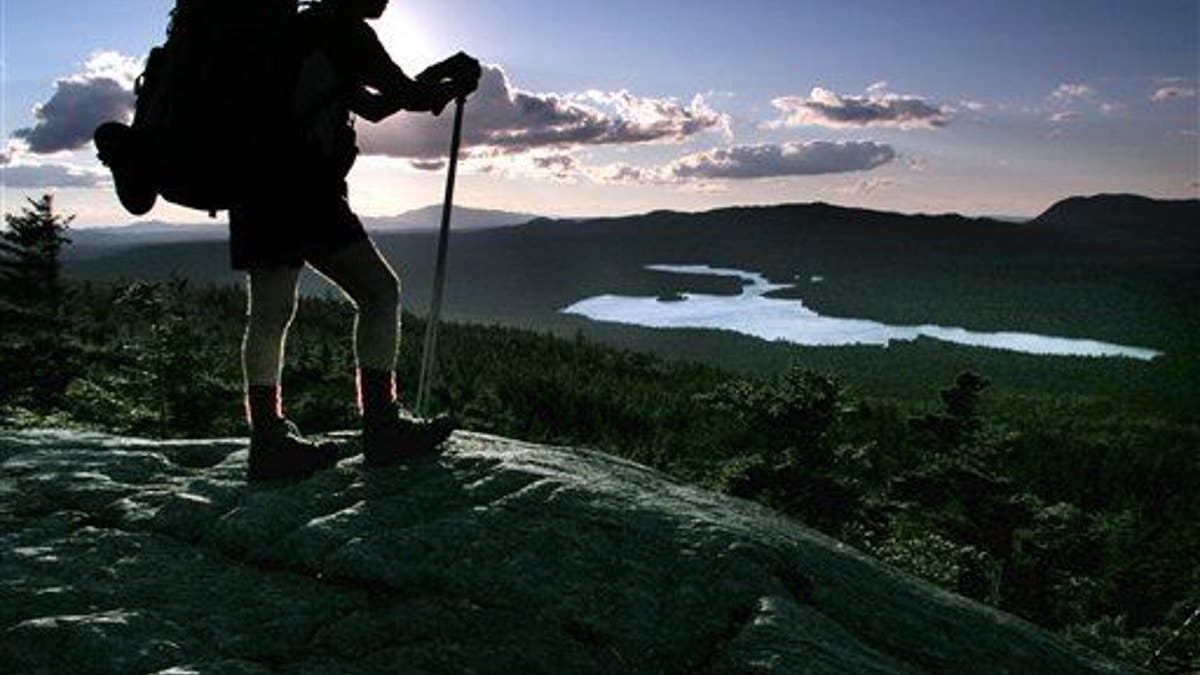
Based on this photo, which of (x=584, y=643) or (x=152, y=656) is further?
(x=584, y=643)

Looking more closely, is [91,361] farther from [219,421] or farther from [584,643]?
[584,643]

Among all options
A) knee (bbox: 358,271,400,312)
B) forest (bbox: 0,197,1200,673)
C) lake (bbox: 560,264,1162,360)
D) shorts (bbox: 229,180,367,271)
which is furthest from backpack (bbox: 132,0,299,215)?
lake (bbox: 560,264,1162,360)

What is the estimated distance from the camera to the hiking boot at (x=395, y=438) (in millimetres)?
4934

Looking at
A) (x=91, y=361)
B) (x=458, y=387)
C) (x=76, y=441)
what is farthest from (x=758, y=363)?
(x=76, y=441)

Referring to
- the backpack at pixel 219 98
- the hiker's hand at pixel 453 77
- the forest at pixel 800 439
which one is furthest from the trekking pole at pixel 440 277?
the forest at pixel 800 439

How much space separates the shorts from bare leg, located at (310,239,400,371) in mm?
95

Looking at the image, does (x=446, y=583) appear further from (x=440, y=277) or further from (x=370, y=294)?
(x=440, y=277)

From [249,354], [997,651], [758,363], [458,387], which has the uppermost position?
[249,354]

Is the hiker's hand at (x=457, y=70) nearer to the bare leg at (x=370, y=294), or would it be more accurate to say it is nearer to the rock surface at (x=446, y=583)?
the bare leg at (x=370, y=294)

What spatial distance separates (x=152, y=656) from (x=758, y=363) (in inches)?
3333

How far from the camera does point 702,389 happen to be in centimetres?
3111

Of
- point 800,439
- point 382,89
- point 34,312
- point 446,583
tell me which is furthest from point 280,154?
point 34,312

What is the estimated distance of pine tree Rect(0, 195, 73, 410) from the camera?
1546 centimetres

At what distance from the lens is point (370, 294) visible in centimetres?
496
